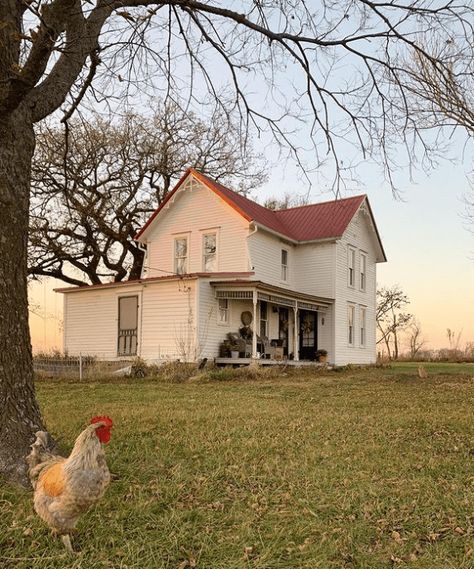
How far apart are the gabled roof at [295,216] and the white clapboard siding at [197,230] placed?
38 cm

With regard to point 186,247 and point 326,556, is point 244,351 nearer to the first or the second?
point 186,247

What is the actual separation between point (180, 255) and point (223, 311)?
4.13 m

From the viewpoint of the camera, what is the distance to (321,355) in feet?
75.6

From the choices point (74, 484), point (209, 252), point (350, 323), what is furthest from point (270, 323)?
point (74, 484)

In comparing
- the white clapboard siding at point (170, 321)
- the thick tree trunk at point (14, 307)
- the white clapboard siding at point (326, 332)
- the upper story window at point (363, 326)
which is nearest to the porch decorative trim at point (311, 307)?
the white clapboard siding at point (326, 332)

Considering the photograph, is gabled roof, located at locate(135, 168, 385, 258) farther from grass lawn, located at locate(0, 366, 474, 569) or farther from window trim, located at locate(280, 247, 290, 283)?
grass lawn, located at locate(0, 366, 474, 569)

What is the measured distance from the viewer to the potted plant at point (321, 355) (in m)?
23.0

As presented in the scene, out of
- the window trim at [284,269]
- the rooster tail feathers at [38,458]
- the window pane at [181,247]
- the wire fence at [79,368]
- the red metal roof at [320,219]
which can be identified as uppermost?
the red metal roof at [320,219]

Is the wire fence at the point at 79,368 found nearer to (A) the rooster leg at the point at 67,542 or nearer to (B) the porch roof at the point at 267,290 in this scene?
(B) the porch roof at the point at 267,290

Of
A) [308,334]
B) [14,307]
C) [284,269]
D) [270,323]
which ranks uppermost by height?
[284,269]

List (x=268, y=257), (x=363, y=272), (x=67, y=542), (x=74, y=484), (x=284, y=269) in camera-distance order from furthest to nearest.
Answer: (x=363, y=272) → (x=284, y=269) → (x=268, y=257) → (x=67, y=542) → (x=74, y=484)

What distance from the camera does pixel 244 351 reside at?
64.4 ft

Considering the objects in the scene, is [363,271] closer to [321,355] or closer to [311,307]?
[311,307]

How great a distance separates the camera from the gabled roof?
2173 centimetres
